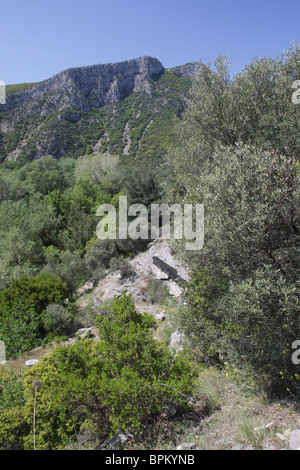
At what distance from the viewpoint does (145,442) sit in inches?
150

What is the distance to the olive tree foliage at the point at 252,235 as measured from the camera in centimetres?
442

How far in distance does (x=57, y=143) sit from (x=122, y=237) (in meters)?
49.1

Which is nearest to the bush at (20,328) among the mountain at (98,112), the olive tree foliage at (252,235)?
the olive tree foliage at (252,235)

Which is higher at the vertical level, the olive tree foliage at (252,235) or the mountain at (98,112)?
the mountain at (98,112)

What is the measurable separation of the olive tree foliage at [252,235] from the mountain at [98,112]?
140ft

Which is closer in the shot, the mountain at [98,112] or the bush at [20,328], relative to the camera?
the bush at [20,328]

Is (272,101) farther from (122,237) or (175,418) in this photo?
(122,237)

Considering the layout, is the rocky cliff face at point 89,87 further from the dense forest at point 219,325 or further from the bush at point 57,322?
the dense forest at point 219,325

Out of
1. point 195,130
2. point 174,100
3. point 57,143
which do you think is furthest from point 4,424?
point 174,100

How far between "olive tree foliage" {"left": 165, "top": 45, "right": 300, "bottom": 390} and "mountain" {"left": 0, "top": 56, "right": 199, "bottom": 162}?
1685 inches

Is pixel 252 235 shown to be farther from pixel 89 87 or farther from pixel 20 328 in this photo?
pixel 89 87

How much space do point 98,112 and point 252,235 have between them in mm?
77166

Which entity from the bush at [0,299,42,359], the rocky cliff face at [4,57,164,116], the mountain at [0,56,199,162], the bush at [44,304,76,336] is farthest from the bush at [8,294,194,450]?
the rocky cliff face at [4,57,164,116]

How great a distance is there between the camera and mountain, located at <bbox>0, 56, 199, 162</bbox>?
2197 inches
